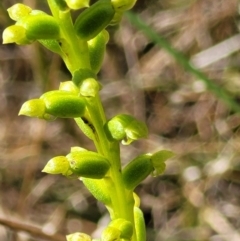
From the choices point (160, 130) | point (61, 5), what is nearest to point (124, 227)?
point (61, 5)

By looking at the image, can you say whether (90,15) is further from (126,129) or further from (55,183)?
(55,183)

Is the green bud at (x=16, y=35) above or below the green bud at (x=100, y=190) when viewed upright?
above

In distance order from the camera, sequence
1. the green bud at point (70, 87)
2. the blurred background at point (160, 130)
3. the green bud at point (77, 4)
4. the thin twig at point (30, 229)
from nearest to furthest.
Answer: the green bud at point (77, 4) → the green bud at point (70, 87) → the thin twig at point (30, 229) → the blurred background at point (160, 130)

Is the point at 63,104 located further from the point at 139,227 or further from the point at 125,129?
the point at 139,227

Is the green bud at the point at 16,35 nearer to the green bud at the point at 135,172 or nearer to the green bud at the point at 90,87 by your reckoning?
the green bud at the point at 90,87

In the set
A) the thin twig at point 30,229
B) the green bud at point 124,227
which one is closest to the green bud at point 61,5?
the green bud at point 124,227

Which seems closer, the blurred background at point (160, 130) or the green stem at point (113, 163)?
the green stem at point (113, 163)

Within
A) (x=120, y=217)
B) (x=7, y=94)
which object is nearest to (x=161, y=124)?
(x=7, y=94)
